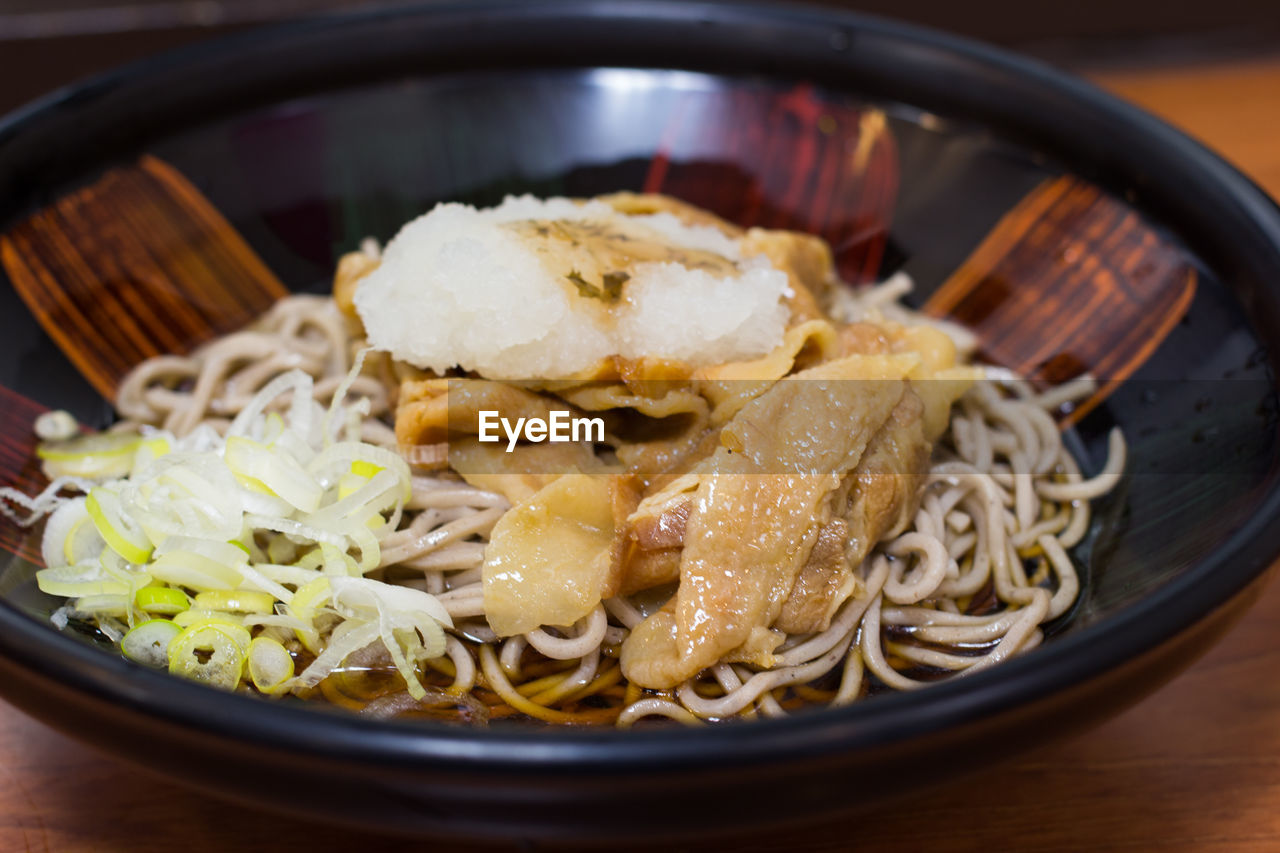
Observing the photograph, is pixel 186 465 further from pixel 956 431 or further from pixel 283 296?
pixel 956 431

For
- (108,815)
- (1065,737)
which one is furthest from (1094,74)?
(108,815)

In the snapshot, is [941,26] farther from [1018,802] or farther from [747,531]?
[1018,802]

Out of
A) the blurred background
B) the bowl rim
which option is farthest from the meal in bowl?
the blurred background

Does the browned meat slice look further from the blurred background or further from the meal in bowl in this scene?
the blurred background

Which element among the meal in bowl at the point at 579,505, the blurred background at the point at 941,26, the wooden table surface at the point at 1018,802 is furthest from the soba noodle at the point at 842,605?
the blurred background at the point at 941,26

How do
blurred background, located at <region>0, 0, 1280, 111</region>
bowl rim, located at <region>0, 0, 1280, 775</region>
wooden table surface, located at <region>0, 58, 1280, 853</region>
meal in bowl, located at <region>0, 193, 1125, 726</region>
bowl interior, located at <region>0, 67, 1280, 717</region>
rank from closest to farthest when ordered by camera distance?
bowl rim, located at <region>0, 0, 1280, 775</region>, wooden table surface, located at <region>0, 58, 1280, 853</region>, meal in bowl, located at <region>0, 193, 1125, 726</region>, bowl interior, located at <region>0, 67, 1280, 717</region>, blurred background, located at <region>0, 0, 1280, 111</region>

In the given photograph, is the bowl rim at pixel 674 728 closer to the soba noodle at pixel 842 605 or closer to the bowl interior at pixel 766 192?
the soba noodle at pixel 842 605
